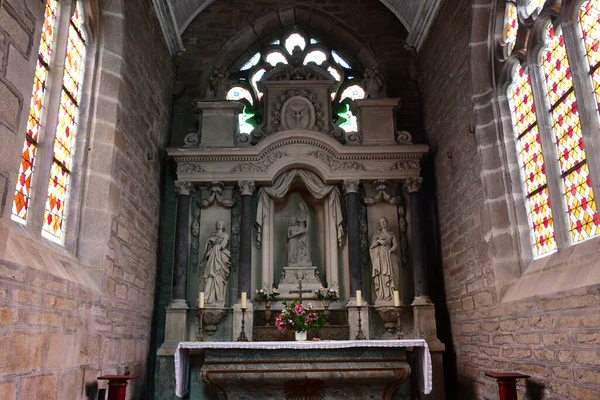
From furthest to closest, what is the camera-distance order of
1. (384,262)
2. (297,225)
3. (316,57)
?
(316,57), (297,225), (384,262)

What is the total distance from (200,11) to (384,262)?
559 centimetres

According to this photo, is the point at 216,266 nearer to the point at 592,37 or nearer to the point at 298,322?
the point at 298,322

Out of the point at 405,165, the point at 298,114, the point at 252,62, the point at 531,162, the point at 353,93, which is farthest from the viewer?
the point at 252,62

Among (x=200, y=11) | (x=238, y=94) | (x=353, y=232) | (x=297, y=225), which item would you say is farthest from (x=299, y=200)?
(x=200, y=11)

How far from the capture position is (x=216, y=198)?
805cm

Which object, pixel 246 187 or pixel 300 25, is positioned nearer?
pixel 246 187

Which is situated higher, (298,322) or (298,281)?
(298,281)

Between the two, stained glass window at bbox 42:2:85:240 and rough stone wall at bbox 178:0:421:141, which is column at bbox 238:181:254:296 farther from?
stained glass window at bbox 42:2:85:240

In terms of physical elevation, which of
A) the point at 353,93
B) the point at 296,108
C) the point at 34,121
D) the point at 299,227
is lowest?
the point at 299,227

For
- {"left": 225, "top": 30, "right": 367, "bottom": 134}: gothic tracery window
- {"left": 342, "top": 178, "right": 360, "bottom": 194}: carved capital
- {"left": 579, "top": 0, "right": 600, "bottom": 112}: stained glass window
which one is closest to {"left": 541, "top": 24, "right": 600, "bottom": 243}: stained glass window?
{"left": 579, "top": 0, "right": 600, "bottom": 112}: stained glass window

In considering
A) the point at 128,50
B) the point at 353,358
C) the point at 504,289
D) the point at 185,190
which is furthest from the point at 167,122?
the point at 504,289

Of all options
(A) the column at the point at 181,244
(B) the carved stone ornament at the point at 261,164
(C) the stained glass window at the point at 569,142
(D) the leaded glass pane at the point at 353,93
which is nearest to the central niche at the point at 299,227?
(B) the carved stone ornament at the point at 261,164

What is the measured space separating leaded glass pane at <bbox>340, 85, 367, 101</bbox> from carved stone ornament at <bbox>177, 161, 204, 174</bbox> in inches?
114

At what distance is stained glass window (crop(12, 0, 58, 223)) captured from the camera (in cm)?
454
